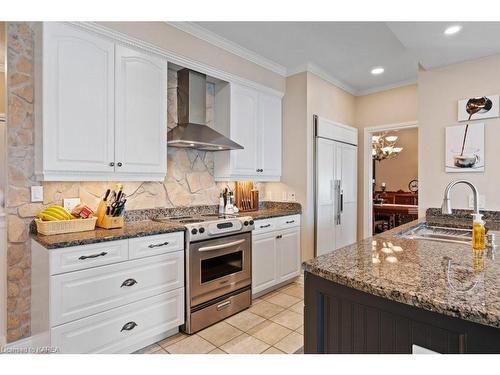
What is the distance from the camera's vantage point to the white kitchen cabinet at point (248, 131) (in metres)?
3.23

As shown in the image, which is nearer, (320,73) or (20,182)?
(20,182)

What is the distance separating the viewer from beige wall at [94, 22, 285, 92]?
2412 millimetres

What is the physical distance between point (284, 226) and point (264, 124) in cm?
128

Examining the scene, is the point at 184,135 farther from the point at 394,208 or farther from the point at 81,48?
the point at 394,208

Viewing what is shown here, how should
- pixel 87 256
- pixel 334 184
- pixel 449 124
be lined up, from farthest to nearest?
pixel 334 184 → pixel 449 124 → pixel 87 256

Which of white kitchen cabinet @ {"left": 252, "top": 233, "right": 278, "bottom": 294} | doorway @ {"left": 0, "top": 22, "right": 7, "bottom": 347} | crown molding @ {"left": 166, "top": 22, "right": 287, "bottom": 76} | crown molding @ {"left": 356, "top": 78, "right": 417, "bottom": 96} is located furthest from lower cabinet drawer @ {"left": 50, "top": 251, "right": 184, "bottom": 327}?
crown molding @ {"left": 356, "top": 78, "right": 417, "bottom": 96}

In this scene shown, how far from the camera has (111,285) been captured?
1939mm

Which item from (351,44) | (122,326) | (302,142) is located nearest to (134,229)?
(122,326)

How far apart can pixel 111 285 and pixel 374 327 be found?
164 cm

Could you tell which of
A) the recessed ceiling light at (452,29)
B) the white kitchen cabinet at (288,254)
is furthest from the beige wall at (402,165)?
the recessed ceiling light at (452,29)

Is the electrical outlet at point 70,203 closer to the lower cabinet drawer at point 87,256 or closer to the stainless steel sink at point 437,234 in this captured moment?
the lower cabinet drawer at point 87,256

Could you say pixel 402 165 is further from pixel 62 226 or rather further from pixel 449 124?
pixel 62 226

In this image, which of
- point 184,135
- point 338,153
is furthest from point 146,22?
point 338,153

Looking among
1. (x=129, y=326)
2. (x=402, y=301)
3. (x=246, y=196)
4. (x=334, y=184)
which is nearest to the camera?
(x=402, y=301)
